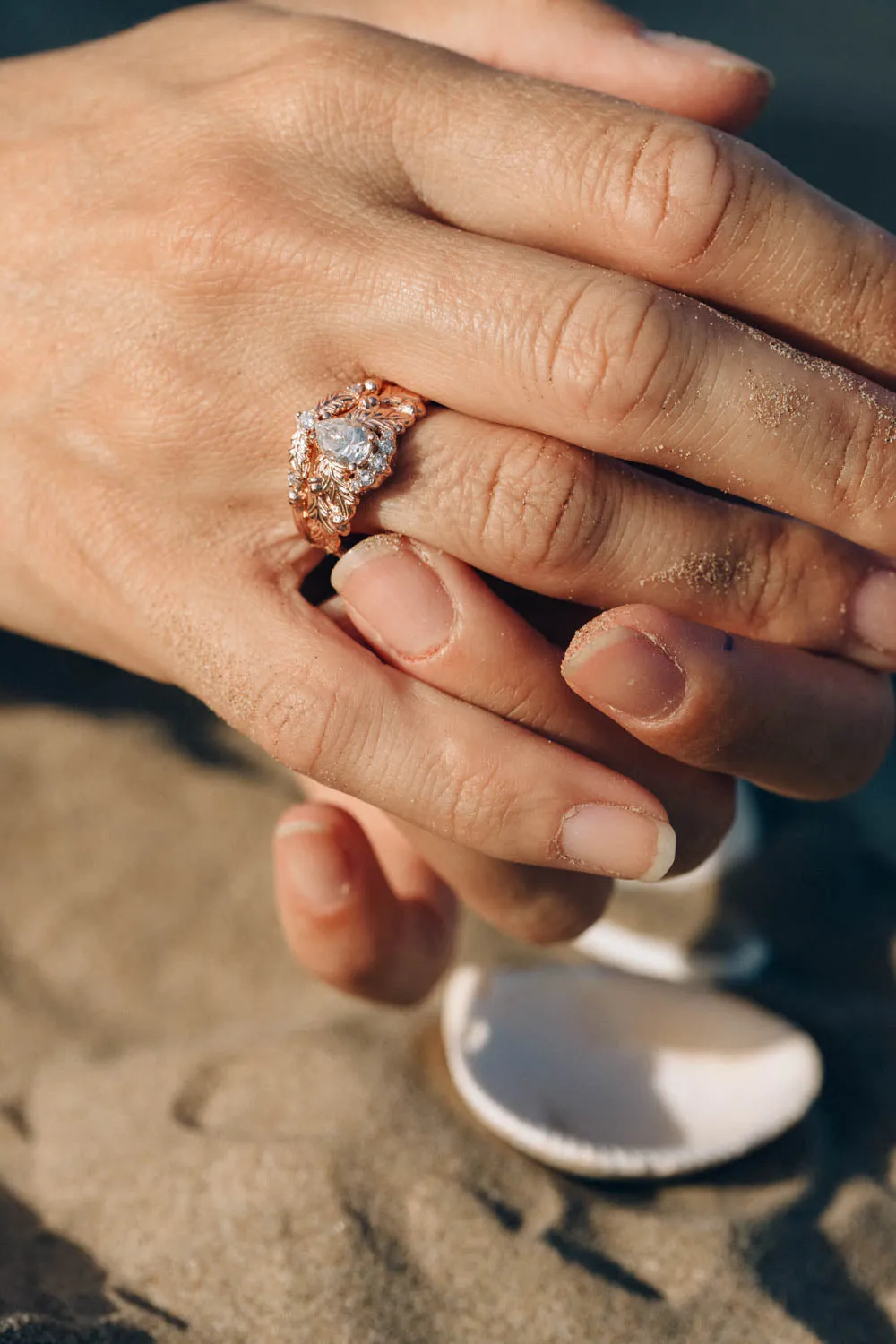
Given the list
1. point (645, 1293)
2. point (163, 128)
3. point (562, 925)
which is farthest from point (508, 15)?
point (645, 1293)

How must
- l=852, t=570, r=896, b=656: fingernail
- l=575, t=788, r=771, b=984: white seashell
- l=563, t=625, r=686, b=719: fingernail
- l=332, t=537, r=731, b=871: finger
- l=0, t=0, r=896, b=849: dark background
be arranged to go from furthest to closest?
l=0, t=0, r=896, b=849: dark background → l=575, t=788, r=771, b=984: white seashell → l=852, t=570, r=896, b=656: fingernail → l=332, t=537, r=731, b=871: finger → l=563, t=625, r=686, b=719: fingernail

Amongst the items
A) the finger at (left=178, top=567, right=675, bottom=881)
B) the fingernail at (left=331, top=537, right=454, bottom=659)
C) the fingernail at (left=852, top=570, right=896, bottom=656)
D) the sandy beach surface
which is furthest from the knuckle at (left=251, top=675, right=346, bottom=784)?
the fingernail at (left=852, top=570, right=896, bottom=656)

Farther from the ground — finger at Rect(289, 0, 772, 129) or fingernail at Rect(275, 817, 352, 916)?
finger at Rect(289, 0, 772, 129)

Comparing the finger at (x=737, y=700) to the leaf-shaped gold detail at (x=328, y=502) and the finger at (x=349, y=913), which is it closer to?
the leaf-shaped gold detail at (x=328, y=502)

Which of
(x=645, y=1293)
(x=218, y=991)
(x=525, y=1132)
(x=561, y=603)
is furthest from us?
(x=218, y=991)

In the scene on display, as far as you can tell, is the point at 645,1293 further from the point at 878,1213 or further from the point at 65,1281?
the point at 65,1281

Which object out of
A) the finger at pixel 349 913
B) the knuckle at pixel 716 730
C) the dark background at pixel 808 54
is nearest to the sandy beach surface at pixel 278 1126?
the finger at pixel 349 913

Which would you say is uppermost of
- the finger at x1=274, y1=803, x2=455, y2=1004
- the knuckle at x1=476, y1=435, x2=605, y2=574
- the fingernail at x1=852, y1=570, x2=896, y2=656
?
the knuckle at x1=476, y1=435, x2=605, y2=574

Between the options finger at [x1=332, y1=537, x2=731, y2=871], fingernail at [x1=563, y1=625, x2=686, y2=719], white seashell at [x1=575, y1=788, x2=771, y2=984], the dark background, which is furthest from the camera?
the dark background

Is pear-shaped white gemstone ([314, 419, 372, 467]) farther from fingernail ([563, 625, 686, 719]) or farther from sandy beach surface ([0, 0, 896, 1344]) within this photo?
sandy beach surface ([0, 0, 896, 1344])
